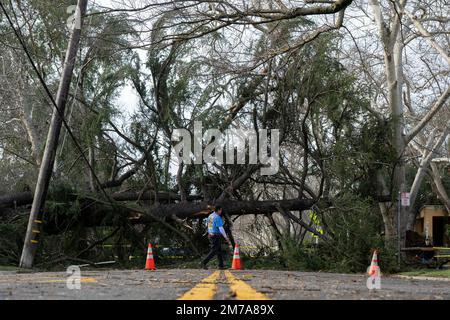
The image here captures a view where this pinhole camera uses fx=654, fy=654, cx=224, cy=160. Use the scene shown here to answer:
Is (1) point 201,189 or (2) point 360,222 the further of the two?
(1) point 201,189

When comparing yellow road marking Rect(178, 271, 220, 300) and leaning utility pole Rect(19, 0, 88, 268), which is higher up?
leaning utility pole Rect(19, 0, 88, 268)

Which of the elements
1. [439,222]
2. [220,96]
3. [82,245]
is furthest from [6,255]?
[439,222]

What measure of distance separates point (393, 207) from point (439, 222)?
27522 mm

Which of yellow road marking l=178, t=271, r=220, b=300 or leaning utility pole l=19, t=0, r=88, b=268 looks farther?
leaning utility pole l=19, t=0, r=88, b=268

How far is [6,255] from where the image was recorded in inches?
860

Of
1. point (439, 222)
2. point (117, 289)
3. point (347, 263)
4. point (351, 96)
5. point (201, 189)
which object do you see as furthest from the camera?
point (439, 222)

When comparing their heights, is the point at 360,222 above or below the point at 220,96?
below

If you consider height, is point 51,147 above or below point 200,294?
above

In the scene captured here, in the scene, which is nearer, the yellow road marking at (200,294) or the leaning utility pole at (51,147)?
the yellow road marking at (200,294)

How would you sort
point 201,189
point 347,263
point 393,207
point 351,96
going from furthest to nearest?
point 393,207 < point 201,189 < point 351,96 < point 347,263

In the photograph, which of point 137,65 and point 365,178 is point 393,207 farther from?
point 137,65

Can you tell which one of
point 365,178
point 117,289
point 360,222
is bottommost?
point 117,289

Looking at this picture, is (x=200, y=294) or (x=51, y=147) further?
(x=51, y=147)

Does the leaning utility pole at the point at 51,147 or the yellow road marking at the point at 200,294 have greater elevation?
the leaning utility pole at the point at 51,147
